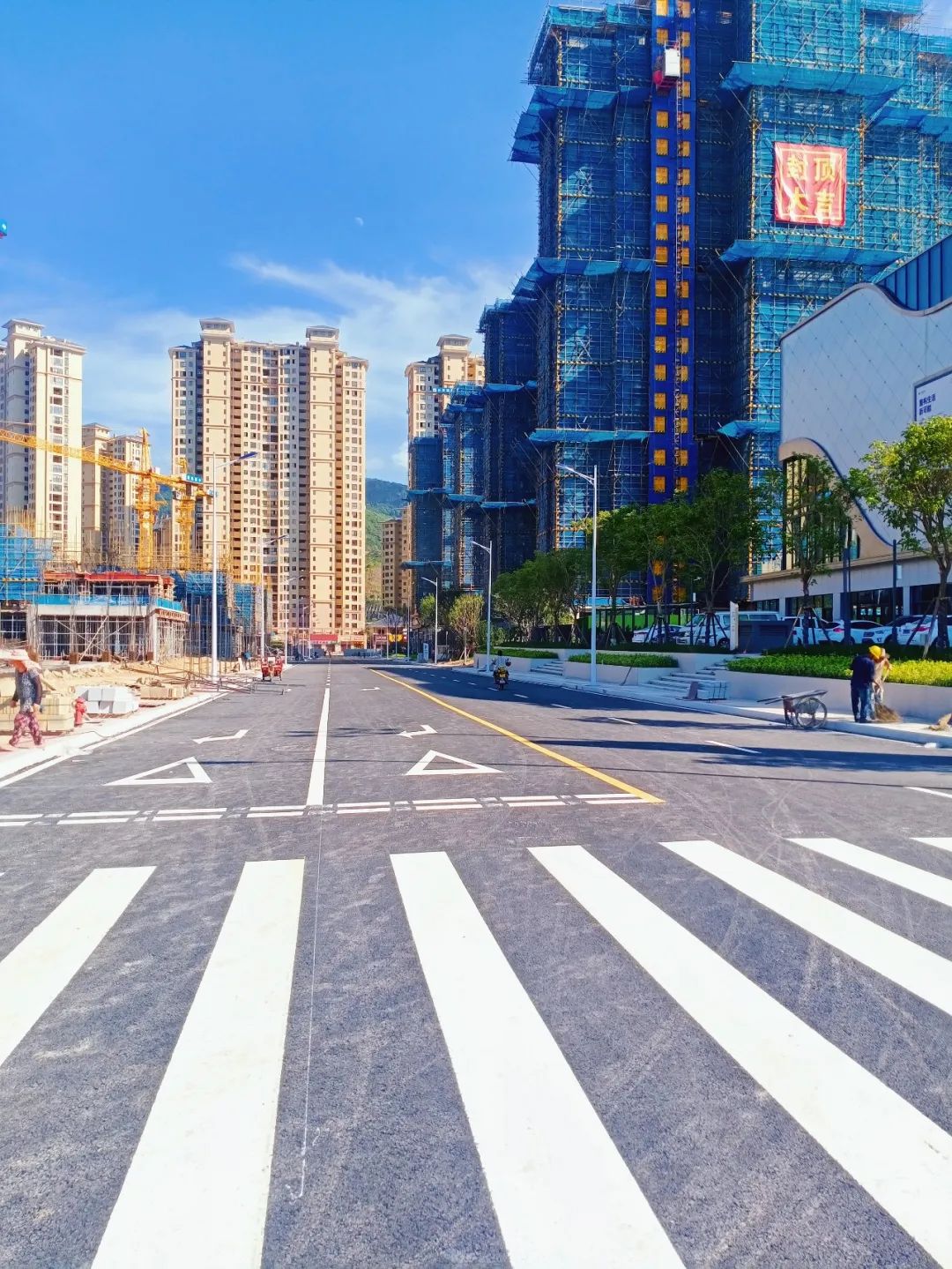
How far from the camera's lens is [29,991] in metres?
4.82

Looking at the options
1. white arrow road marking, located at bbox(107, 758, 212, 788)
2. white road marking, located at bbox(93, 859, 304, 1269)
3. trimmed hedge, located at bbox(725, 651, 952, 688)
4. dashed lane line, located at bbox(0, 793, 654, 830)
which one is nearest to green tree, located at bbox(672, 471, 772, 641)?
trimmed hedge, located at bbox(725, 651, 952, 688)

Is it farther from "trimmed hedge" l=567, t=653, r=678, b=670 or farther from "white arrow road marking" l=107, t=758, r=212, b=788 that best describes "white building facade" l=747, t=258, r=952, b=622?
"white arrow road marking" l=107, t=758, r=212, b=788

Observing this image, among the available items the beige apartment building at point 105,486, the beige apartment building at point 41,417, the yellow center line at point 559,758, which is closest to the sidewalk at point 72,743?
the yellow center line at point 559,758

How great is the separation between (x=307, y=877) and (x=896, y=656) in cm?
2283

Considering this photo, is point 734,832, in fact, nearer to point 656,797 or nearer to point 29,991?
point 656,797

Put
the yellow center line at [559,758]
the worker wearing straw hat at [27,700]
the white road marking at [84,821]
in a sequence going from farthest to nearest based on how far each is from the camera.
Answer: the worker wearing straw hat at [27,700]
the yellow center line at [559,758]
the white road marking at [84,821]

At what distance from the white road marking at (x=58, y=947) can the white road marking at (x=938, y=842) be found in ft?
22.0

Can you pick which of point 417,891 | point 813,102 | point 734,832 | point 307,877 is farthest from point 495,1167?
point 813,102

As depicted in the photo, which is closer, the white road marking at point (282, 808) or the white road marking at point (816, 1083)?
the white road marking at point (816, 1083)

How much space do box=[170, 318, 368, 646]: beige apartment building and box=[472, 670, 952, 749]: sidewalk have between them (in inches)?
4274

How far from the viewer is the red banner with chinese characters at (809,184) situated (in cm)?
7706

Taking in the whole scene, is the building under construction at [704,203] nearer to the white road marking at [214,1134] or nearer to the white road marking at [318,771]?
the white road marking at [318,771]

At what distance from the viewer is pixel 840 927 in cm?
580

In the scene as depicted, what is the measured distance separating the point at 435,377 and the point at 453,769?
594 ft
